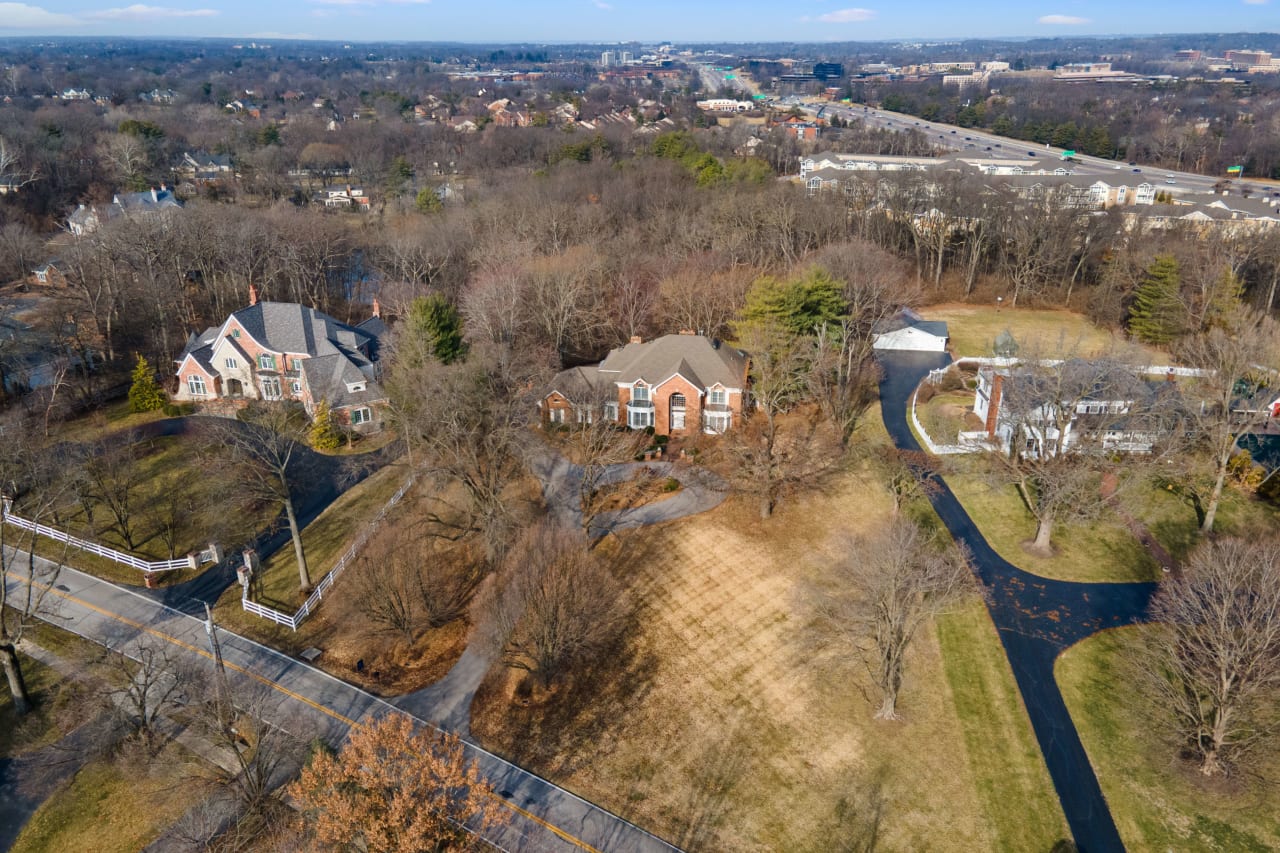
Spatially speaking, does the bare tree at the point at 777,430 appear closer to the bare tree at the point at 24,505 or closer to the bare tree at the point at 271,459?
the bare tree at the point at 271,459

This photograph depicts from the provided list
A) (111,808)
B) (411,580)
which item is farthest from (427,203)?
(111,808)

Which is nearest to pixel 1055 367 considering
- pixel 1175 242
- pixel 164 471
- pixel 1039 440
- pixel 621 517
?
pixel 1039 440

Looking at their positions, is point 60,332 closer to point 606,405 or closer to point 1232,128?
point 606,405

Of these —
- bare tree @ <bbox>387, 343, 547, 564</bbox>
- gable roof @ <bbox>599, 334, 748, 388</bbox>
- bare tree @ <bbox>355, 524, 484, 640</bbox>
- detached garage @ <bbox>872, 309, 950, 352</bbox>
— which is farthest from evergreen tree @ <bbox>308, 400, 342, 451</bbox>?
detached garage @ <bbox>872, 309, 950, 352</bbox>

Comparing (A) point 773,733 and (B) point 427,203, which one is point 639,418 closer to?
(A) point 773,733

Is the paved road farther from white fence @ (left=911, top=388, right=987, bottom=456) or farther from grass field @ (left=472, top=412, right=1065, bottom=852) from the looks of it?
white fence @ (left=911, top=388, right=987, bottom=456)
